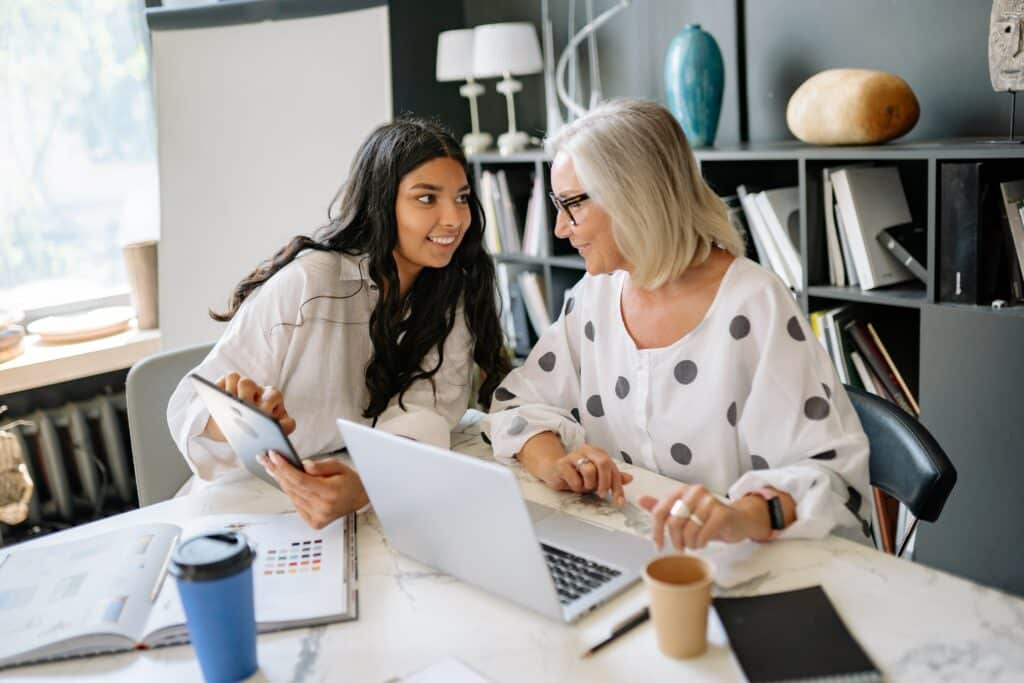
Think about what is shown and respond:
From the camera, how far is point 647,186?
1.53 metres

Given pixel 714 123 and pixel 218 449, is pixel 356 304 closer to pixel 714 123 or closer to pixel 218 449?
pixel 218 449

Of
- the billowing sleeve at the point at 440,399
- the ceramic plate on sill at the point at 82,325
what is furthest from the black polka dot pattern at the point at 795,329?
the ceramic plate on sill at the point at 82,325

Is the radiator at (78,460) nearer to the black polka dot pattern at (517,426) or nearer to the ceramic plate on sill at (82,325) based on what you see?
the ceramic plate on sill at (82,325)

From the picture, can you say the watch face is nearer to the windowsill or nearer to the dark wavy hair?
the dark wavy hair

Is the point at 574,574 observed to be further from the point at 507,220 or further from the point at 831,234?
the point at 507,220

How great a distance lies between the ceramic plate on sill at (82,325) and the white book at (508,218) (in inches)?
51.9

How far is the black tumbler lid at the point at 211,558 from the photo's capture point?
0.98 metres

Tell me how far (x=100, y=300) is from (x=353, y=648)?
2874 millimetres

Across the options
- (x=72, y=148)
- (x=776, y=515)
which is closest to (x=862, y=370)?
(x=776, y=515)

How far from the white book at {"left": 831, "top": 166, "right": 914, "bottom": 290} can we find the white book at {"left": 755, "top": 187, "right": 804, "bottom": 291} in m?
0.16

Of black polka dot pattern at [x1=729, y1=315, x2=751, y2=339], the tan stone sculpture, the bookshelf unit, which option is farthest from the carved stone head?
black polka dot pattern at [x1=729, y1=315, x2=751, y2=339]

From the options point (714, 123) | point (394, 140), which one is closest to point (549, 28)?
point (714, 123)

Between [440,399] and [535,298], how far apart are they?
1550 mm

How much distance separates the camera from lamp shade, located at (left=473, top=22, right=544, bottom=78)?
3178mm
